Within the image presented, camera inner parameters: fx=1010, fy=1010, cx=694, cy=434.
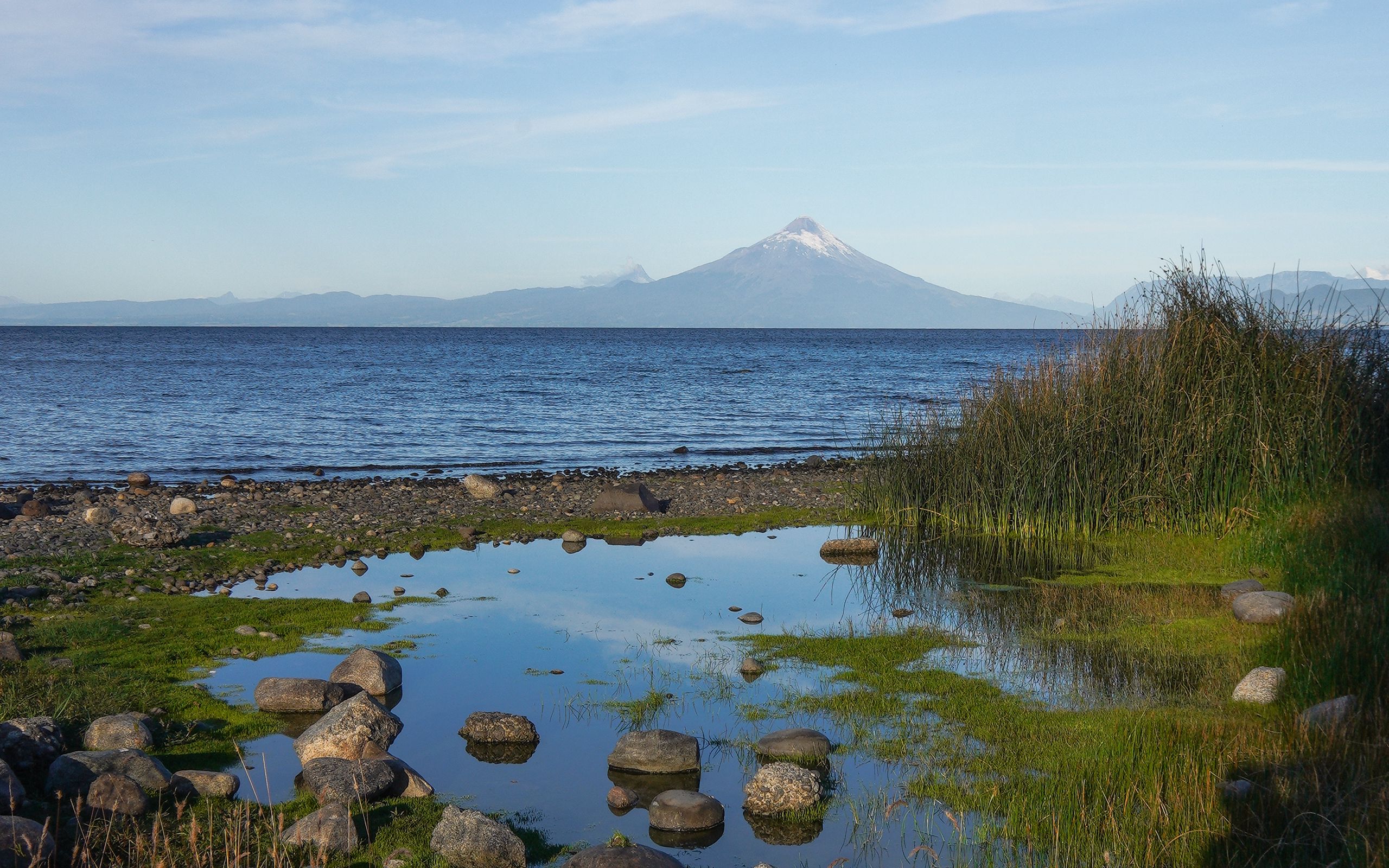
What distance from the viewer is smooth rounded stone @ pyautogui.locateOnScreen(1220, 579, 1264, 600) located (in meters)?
9.66

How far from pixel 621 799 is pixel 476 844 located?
1014 mm

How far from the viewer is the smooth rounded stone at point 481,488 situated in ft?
57.0

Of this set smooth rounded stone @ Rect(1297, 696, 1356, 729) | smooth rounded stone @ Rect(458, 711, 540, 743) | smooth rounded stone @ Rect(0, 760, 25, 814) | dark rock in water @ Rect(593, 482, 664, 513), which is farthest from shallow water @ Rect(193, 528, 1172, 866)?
dark rock in water @ Rect(593, 482, 664, 513)

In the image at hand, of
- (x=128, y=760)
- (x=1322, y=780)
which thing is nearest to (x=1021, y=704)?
(x=1322, y=780)

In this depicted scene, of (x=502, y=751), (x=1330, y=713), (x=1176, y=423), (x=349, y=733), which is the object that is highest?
(x=1176, y=423)

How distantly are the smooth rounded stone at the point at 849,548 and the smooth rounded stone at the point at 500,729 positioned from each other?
262 inches

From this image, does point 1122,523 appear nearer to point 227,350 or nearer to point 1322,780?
point 1322,780

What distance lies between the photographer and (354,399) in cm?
3916

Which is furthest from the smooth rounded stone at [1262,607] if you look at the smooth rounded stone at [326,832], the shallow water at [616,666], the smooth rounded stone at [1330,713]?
the smooth rounded stone at [326,832]

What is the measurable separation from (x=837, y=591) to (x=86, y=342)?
321 feet

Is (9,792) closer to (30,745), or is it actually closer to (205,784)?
(30,745)

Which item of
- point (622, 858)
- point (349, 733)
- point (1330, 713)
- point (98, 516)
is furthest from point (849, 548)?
point (98, 516)

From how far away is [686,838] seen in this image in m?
5.31

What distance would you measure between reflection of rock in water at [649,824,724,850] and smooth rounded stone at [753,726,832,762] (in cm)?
87
